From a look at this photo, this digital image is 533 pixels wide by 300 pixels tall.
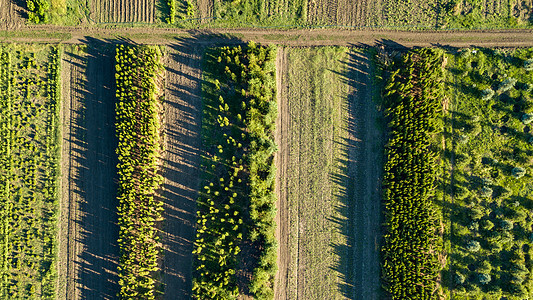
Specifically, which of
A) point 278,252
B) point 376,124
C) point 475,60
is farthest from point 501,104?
point 278,252

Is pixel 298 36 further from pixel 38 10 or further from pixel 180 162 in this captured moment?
pixel 38 10

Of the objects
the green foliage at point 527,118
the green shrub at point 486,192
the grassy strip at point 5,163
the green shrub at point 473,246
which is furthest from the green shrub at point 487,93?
the grassy strip at point 5,163

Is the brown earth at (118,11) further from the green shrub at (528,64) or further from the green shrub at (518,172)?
the green shrub at (518,172)

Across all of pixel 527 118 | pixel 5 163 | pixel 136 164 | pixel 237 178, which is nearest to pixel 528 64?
pixel 527 118

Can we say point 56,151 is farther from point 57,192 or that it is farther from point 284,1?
point 284,1

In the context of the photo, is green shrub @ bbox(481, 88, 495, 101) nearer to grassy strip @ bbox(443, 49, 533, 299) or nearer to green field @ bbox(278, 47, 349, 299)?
grassy strip @ bbox(443, 49, 533, 299)

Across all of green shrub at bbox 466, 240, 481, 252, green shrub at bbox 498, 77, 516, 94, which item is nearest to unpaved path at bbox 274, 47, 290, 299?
green shrub at bbox 466, 240, 481, 252
